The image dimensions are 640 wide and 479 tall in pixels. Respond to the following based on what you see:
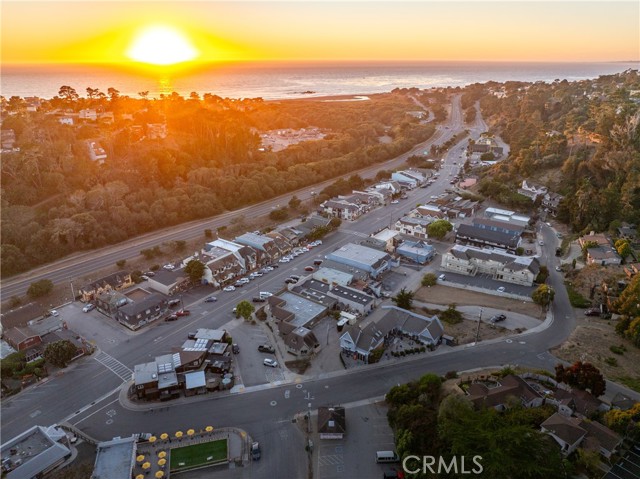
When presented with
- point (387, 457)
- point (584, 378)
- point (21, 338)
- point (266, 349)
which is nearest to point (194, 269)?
point (266, 349)

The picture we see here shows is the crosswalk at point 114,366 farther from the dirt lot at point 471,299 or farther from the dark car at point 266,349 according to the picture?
the dirt lot at point 471,299

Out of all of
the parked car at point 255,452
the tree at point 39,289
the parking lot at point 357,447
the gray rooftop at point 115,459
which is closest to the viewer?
the gray rooftop at point 115,459

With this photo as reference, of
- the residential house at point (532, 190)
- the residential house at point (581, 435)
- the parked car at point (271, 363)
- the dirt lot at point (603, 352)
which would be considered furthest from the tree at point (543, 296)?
the residential house at point (532, 190)

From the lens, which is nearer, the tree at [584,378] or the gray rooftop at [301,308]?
the tree at [584,378]

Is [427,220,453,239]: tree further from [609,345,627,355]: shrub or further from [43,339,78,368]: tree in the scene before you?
[43,339,78,368]: tree

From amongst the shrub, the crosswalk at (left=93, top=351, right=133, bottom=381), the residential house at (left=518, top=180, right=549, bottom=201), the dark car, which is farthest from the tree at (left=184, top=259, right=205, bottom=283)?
the residential house at (left=518, top=180, right=549, bottom=201)

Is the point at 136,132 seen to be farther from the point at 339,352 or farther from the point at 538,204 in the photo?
the point at 538,204
